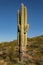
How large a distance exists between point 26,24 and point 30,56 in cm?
547

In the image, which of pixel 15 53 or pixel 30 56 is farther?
pixel 15 53

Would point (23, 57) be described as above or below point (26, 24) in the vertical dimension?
below

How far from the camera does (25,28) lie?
18.5m

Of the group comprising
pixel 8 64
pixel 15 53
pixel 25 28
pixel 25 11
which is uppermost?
pixel 25 11

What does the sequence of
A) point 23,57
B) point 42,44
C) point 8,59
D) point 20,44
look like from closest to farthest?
1. point 20,44
2. point 23,57
3. point 8,59
4. point 42,44

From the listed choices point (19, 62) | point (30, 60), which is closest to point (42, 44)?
point (30, 60)

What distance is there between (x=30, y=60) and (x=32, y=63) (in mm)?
1131

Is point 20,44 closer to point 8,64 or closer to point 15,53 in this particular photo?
point 8,64

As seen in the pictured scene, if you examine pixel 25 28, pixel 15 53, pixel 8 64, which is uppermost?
pixel 25 28

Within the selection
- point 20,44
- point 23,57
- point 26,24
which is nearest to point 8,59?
point 23,57

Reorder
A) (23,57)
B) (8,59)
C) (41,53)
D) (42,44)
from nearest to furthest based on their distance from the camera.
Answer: (23,57)
(8,59)
(41,53)
(42,44)

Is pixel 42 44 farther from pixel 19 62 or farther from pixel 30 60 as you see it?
pixel 19 62

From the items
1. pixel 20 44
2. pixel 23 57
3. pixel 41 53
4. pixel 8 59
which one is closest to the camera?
pixel 20 44

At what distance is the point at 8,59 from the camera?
21.4 metres
